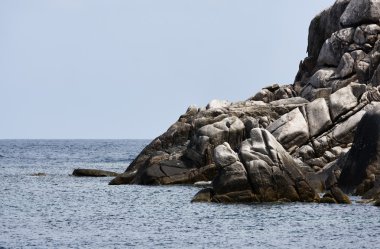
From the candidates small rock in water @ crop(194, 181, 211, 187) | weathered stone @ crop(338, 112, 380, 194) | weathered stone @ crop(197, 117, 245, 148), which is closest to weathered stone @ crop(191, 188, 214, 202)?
weathered stone @ crop(338, 112, 380, 194)

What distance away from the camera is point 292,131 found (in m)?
61.5

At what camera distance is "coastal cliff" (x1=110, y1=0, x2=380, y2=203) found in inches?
1929

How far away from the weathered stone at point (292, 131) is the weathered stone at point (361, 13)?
46.0 ft

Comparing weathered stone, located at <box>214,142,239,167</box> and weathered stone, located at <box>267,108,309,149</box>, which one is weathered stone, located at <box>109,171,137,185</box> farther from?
weathered stone, located at <box>214,142,239,167</box>

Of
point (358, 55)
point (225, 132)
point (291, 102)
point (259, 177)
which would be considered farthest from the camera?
point (358, 55)

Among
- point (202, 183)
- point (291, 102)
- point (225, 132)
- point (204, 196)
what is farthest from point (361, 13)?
point (204, 196)

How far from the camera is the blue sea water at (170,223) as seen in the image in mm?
36594

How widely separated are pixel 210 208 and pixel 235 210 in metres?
1.73

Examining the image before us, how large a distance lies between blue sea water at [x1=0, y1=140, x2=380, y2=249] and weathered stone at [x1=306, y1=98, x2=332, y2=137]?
382 inches

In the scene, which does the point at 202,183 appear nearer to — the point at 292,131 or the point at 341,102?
the point at 292,131

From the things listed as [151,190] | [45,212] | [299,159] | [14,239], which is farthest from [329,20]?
[14,239]

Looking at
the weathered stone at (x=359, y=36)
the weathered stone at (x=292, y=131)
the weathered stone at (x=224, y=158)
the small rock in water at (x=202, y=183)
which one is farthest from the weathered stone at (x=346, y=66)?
the weathered stone at (x=224, y=158)

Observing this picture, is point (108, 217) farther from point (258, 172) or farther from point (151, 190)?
point (151, 190)

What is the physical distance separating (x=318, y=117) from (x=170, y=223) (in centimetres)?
2177
